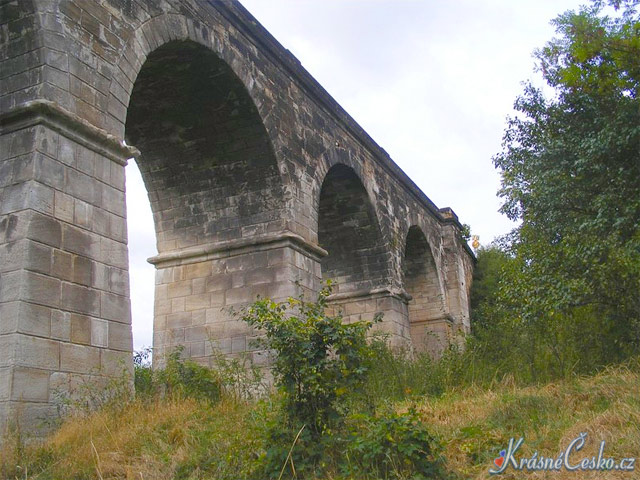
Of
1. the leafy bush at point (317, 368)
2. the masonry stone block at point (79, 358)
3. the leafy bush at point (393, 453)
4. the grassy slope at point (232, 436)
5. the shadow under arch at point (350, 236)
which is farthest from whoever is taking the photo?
the shadow under arch at point (350, 236)

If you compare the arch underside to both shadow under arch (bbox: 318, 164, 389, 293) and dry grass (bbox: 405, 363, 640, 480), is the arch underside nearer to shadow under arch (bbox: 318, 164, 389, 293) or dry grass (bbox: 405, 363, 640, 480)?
shadow under arch (bbox: 318, 164, 389, 293)

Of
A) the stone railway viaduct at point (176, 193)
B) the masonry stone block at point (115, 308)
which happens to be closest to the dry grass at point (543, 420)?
the stone railway viaduct at point (176, 193)

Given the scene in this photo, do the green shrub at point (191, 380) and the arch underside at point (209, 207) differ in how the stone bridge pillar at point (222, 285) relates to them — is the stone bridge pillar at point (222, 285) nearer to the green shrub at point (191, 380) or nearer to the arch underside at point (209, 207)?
the arch underside at point (209, 207)

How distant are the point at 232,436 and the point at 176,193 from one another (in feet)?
20.2

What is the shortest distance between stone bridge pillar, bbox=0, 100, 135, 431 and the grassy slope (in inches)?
19.5

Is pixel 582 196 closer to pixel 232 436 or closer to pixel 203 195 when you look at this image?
pixel 203 195

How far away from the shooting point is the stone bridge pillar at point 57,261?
5188 millimetres

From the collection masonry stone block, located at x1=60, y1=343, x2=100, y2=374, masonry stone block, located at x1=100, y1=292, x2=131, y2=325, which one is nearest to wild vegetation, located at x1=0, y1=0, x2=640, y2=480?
masonry stone block, located at x1=60, y1=343, x2=100, y2=374

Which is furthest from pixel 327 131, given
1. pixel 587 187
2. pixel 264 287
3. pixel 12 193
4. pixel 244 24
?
pixel 12 193

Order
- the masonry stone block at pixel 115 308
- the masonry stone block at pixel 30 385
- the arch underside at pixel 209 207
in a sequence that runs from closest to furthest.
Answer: the masonry stone block at pixel 30 385 → the masonry stone block at pixel 115 308 → the arch underside at pixel 209 207

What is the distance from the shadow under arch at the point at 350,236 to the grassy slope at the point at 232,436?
26.2 feet

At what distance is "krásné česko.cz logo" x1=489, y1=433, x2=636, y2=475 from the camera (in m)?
4.02

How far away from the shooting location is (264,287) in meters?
9.68

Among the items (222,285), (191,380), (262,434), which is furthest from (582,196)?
(262,434)
